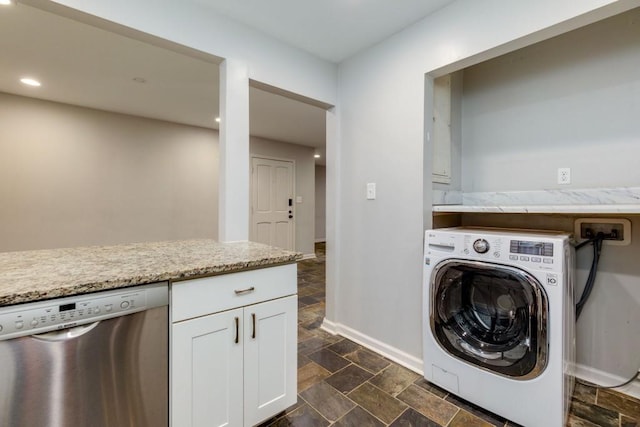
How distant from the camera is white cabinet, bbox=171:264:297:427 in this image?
1.10 m

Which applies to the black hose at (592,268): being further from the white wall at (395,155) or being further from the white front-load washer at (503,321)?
the white wall at (395,155)

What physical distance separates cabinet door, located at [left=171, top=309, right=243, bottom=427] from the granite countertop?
21 cm

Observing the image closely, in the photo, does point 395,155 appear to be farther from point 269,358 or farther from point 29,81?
point 29,81

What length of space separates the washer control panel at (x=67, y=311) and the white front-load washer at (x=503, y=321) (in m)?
1.50

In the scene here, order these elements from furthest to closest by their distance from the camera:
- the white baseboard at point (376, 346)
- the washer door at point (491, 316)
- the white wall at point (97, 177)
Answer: the white wall at point (97, 177), the white baseboard at point (376, 346), the washer door at point (491, 316)

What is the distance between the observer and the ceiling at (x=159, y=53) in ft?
5.84

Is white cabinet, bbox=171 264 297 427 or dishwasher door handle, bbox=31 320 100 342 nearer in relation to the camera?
dishwasher door handle, bbox=31 320 100 342

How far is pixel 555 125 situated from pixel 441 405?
1903 millimetres

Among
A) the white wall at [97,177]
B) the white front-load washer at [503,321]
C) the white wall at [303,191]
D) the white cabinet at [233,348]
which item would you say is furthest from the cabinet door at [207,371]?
the white wall at [303,191]

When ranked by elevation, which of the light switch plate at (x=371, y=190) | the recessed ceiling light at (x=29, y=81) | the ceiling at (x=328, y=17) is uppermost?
the recessed ceiling light at (x=29, y=81)

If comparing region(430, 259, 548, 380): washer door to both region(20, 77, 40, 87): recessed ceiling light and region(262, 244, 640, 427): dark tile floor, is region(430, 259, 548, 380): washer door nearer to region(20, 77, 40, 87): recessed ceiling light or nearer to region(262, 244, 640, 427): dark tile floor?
region(262, 244, 640, 427): dark tile floor

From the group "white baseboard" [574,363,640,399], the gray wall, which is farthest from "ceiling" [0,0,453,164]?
"white baseboard" [574,363,640,399]

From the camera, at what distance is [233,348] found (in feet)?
4.00

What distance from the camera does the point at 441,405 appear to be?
155 cm
